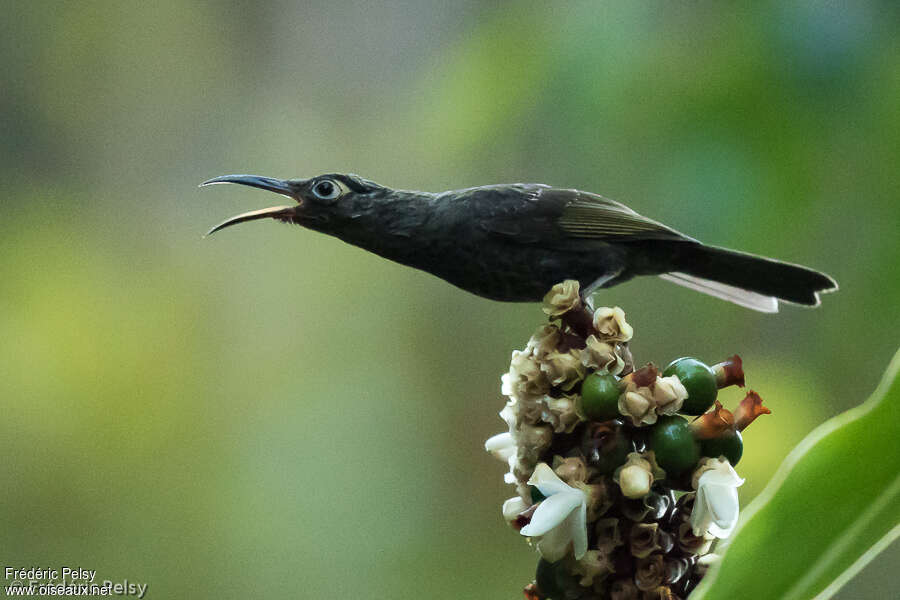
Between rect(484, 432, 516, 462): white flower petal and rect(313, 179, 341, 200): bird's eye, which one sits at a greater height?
rect(313, 179, 341, 200): bird's eye

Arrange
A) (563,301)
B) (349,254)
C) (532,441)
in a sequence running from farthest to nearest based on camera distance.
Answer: (349,254)
(563,301)
(532,441)

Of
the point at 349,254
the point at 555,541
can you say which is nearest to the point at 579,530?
the point at 555,541

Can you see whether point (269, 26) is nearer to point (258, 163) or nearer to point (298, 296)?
point (258, 163)

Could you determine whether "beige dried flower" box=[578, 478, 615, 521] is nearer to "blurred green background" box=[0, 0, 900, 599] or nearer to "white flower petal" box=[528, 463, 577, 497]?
"white flower petal" box=[528, 463, 577, 497]

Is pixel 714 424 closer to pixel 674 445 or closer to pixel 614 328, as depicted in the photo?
pixel 674 445

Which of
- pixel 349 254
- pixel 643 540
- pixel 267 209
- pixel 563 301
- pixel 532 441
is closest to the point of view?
pixel 643 540

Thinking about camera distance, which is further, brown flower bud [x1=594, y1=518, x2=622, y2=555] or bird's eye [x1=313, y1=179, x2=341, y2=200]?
bird's eye [x1=313, y1=179, x2=341, y2=200]

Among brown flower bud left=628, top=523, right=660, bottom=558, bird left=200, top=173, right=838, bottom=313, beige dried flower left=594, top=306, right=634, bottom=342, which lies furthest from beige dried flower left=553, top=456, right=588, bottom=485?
bird left=200, top=173, right=838, bottom=313

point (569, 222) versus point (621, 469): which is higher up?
point (569, 222)
